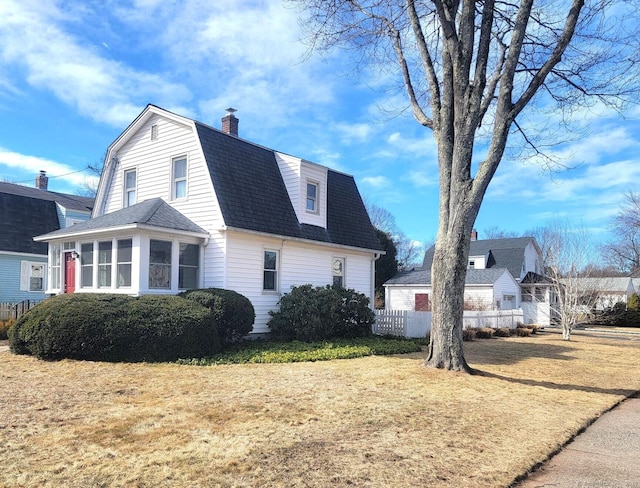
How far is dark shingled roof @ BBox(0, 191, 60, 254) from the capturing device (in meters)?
24.0

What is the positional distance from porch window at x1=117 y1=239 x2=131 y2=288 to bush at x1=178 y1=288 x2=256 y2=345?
1.81 meters

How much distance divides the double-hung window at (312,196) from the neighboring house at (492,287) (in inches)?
591

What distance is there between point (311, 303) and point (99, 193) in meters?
9.04

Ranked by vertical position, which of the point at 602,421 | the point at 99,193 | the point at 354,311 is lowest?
the point at 602,421

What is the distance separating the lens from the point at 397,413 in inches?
253

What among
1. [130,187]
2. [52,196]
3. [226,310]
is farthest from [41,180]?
[226,310]

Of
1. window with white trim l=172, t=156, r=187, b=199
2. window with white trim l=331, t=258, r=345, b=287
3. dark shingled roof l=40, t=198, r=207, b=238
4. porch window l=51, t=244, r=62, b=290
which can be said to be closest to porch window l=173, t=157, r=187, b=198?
window with white trim l=172, t=156, r=187, b=199

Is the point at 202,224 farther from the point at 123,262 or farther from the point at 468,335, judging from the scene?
the point at 468,335

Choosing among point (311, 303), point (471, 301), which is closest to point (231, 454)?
point (311, 303)

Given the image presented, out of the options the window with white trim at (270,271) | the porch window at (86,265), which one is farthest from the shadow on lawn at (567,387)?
the porch window at (86,265)

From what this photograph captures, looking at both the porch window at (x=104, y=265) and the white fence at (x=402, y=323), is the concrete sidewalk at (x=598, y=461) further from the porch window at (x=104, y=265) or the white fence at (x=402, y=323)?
the porch window at (x=104, y=265)

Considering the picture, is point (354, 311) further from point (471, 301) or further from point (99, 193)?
point (471, 301)

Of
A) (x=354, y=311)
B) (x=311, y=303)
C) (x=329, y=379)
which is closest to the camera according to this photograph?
(x=329, y=379)

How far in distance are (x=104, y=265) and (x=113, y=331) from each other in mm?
4756
